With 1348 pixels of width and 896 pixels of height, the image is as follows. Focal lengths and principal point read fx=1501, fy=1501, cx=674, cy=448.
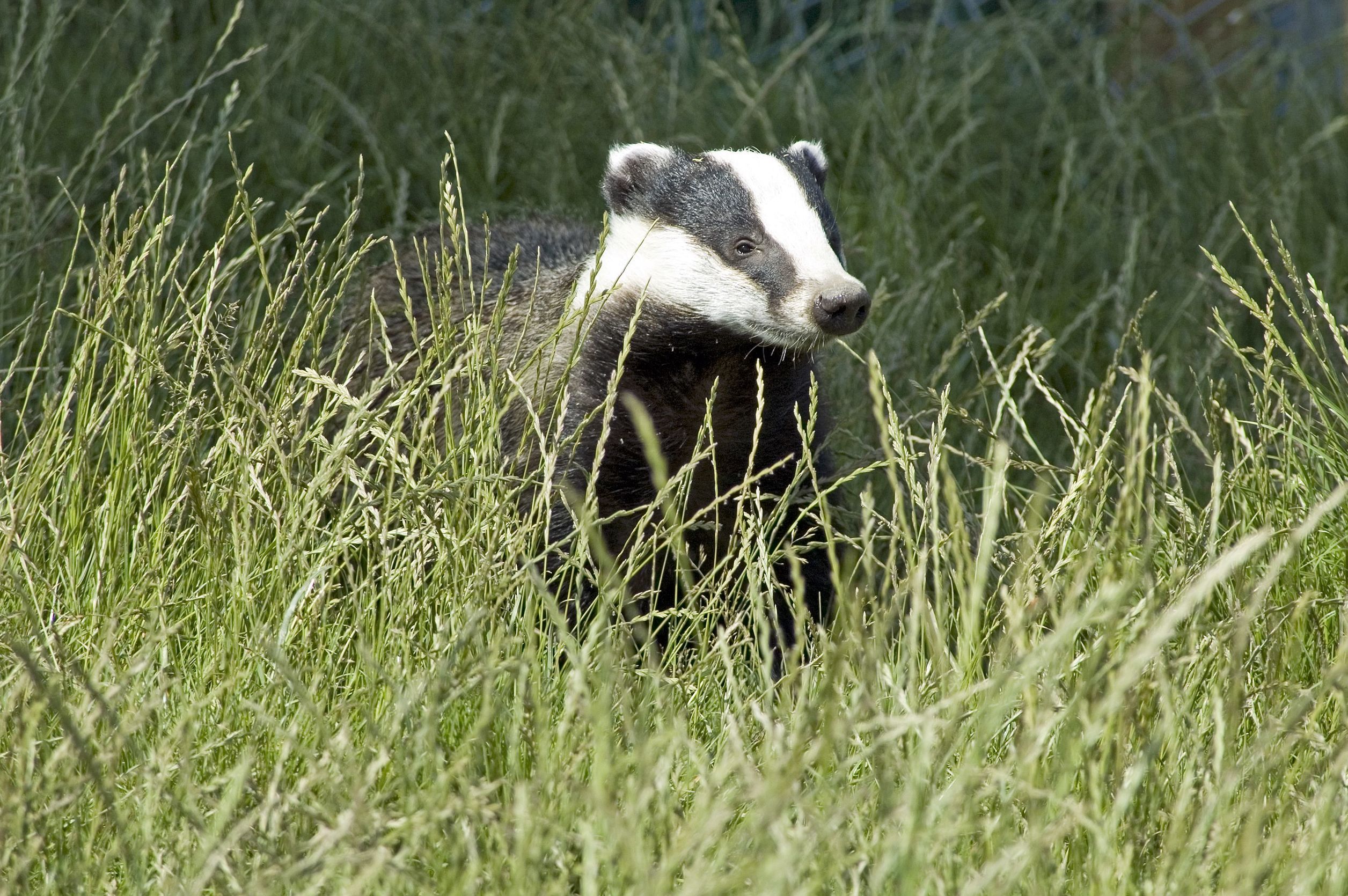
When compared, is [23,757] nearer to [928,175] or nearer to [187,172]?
[187,172]

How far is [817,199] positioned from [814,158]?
32 centimetres

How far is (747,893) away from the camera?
168cm

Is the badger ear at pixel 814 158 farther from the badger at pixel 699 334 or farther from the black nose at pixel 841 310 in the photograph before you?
the black nose at pixel 841 310

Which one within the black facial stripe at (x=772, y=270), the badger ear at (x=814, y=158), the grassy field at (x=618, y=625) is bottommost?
the grassy field at (x=618, y=625)

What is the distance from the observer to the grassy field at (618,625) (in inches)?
66.6

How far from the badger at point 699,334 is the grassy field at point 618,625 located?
21 centimetres

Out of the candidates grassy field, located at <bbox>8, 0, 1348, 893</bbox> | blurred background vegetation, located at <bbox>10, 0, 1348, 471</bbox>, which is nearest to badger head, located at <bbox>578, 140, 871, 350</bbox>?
grassy field, located at <bbox>8, 0, 1348, 893</bbox>

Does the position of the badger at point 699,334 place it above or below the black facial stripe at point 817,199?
below

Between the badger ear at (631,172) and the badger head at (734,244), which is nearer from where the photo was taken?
the badger head at (734,244)

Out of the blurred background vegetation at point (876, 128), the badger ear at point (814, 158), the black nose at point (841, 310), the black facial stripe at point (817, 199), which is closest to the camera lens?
the black nose at point (841, 310)

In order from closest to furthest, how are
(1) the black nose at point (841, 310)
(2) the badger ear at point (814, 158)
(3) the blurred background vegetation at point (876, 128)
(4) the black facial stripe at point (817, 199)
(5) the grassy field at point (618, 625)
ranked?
(5) the grassy field at point (618, 625), (1) the black nose at point (841, 310), (4) the black facial stripe at point (817, 199), (2) the badger ear at point (814, 158), (3) the blurred background vegetation at point (876, 128)

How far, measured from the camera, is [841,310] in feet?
9.79

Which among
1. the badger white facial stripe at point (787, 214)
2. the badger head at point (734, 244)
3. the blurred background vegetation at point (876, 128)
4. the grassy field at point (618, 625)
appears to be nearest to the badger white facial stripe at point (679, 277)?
the badger head at point (734, 244)

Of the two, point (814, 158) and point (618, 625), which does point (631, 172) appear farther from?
point (618, 625)
